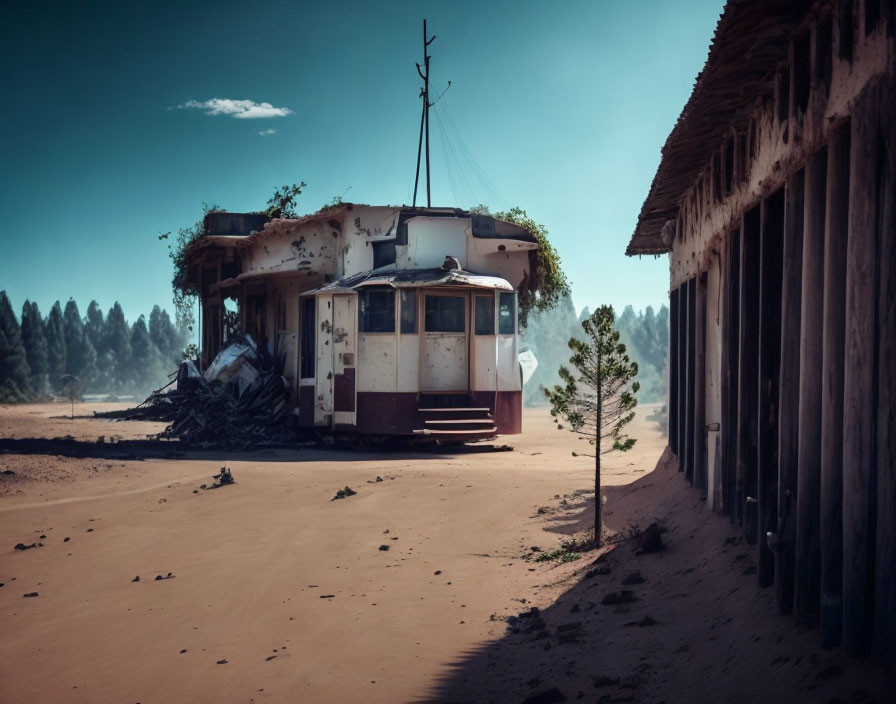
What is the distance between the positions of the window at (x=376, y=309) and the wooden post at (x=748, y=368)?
40.1 ft

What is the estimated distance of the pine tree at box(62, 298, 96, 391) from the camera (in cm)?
7812

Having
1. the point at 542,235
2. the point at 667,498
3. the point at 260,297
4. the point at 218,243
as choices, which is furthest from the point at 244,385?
the point at 667,498

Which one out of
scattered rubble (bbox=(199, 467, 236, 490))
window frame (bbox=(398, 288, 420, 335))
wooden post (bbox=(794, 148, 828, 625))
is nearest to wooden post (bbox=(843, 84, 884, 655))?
wooden post (bbox=(794, 148, 828, 625))

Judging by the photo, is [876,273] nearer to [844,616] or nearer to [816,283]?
[816,283]

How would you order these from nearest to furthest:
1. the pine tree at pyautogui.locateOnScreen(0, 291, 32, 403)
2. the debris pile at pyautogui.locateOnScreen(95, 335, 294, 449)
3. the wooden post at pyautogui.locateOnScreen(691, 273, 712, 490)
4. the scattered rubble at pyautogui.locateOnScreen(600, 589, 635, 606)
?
the scattered rubble at pyautogui.locateOnScreen(600, 589, 635, 606) → the wooden post at pyautogui.locateOnScreen(691, 273, 712, 490) → the debris pile at pyautogui.locateOnScreen(95, 335, 294, 449) → the pine tree at pyautogui.locateOnScreen(0, 291, 32, 403)

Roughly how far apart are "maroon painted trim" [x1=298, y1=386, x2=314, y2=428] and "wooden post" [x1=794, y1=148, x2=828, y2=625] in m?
15.9

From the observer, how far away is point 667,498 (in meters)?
9.92

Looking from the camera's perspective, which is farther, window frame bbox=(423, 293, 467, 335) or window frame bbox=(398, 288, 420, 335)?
window frame bbox=(423, 293, 467, 335)

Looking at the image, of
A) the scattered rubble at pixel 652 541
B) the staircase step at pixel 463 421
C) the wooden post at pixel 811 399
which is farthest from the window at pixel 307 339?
the wooden post at pixel 811 399

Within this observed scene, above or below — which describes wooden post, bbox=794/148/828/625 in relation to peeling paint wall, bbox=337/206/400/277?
below

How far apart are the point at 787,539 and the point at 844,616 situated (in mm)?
993

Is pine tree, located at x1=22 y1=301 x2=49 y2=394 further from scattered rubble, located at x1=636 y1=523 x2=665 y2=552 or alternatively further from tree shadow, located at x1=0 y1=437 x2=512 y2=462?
scattered rubble, located at x1=636 y1=523 x2=665 y2=552

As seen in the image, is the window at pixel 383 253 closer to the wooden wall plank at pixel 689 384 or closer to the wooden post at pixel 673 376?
the wooden post at pixel 673 376

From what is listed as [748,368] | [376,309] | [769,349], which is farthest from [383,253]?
[769,349]
